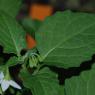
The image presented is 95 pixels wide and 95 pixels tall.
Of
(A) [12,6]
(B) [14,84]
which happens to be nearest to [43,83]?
(B) [14,84]

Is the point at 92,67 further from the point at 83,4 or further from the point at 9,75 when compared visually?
the point at 83,4

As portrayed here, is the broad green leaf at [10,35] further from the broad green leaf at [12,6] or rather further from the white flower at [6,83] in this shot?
the broad green leaf at [12,6]

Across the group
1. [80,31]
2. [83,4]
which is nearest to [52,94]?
[80,31]

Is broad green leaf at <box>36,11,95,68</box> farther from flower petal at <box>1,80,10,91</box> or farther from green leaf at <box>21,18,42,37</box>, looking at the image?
green leaf at <box>21,18,42,37</box>

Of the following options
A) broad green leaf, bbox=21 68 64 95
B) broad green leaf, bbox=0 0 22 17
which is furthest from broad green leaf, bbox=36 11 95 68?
broad green leaf, bbox=0 0 22 17

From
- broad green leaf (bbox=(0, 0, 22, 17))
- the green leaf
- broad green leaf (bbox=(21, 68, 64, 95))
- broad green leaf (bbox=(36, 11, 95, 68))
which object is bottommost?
the green leaf

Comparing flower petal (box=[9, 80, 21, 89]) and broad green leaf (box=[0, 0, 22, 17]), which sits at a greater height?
flower petal (box=[9, 80, 21, 89])
